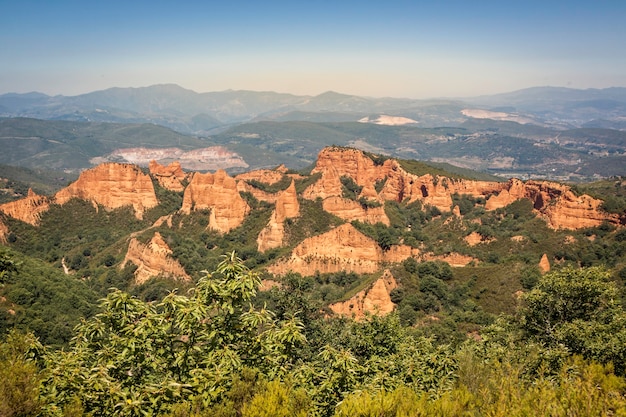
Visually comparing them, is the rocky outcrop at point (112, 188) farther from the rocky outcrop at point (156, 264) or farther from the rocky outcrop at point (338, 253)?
the rocky outcrop at point (338, 253)

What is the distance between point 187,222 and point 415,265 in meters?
40.3

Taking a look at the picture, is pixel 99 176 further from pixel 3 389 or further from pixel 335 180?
pixel 3 389

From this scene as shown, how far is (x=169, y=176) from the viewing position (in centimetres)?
9762

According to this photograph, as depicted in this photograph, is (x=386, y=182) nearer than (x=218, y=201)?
No

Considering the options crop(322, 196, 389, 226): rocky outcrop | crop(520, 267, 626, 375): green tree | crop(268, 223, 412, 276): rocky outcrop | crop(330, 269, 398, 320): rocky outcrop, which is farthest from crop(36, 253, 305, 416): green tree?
crop(322, 196, 389, 226): rocky outcrop

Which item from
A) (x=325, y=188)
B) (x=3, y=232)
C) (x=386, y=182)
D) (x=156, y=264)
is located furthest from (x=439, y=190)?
(x=3, y=232)

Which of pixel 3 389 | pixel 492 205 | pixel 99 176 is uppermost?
pixel 3 389

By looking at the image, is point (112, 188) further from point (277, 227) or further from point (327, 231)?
point (327, 231)

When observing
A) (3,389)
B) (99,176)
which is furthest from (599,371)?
(99,176)

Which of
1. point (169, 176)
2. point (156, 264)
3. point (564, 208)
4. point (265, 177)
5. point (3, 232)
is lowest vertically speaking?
point (156, 264)

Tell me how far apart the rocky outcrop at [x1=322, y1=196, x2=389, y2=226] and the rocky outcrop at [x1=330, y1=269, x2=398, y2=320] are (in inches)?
1308

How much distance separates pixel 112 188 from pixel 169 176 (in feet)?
49.5

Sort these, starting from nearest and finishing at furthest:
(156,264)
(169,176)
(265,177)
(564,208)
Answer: (156,264)
(564,208)
(169,176)
(265,177)

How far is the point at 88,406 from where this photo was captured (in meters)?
10.6
